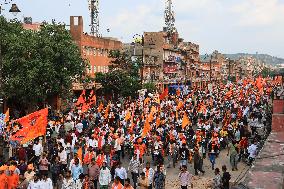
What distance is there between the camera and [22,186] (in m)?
12.1

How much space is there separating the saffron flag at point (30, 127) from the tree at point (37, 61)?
13.8m

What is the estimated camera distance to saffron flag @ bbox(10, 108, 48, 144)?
49.2 ft

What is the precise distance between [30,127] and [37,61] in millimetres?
14803

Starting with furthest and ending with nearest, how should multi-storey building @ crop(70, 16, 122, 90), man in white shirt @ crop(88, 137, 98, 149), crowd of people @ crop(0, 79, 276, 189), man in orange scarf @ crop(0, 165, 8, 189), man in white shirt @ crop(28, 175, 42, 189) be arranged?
multi-storey building @ crop(70, 16, 122, 90), man in white shirt @ crop(88, 137, 98, 149), crowd of people @ crop(0, 79, 276, 189), man in orange scarf @ crop(0, 165, 8, 189), man in white shirt @ crop(28, 175, 42, 189)

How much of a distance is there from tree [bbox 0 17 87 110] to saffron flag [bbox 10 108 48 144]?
1375 centimetres

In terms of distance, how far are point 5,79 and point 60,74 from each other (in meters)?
3.64

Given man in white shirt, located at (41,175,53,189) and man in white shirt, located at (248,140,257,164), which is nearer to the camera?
man in white shirt, located at (41,175,53,189)

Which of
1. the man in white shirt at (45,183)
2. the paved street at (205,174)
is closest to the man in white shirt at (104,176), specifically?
the man in white shirt at (45,183)

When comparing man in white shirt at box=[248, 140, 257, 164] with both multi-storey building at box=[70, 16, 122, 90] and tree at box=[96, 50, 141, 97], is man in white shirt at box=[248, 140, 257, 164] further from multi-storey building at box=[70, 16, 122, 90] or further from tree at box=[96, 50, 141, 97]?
multi-storey building at box=[70, 16, 122, 90]

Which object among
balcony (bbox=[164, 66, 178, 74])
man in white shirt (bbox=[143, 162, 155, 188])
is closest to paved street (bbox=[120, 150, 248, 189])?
man in white shirt (bbox=[143, 162, 155, 188])

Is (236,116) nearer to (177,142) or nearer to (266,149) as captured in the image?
(177,142)

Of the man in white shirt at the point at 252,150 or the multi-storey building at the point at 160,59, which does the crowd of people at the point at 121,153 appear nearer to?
the man in white shirt at the point at 252,150

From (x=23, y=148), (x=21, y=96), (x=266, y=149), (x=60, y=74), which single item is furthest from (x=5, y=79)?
(x=266, y=149)

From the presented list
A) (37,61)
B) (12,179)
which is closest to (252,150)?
(12,179)
